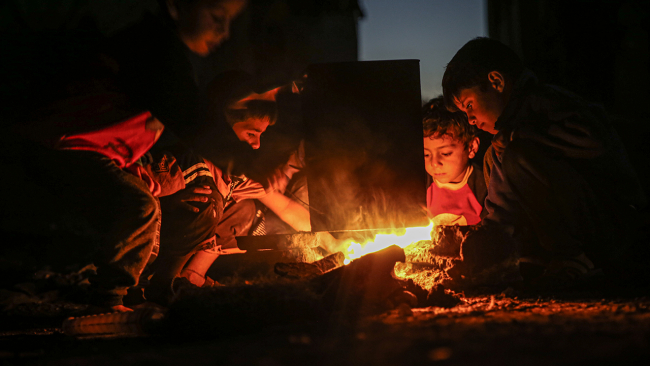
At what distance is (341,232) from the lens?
3.52m

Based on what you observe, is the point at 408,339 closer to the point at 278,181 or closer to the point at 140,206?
the point at 140,206

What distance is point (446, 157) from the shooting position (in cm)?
352

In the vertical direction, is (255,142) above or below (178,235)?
above

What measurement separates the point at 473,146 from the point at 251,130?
6.81 feet

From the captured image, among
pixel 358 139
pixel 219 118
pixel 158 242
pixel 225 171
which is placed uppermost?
pixel 219 118

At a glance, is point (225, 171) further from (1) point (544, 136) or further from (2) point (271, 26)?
(1) point (544, 136)

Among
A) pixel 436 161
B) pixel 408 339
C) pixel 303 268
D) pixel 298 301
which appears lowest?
pixel 303 268

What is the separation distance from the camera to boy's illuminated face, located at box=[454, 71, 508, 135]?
11.1 feet

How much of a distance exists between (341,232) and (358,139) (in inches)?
34.3

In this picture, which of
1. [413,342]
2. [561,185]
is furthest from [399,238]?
[413,342]

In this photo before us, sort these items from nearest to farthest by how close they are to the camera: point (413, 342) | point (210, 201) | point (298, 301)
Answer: point (413, 342)
point (298, 301)
point (210, 201)

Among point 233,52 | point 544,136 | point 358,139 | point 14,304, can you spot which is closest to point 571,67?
point 544,136

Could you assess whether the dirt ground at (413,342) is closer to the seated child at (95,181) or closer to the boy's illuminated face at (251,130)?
the seated child at (95,181)

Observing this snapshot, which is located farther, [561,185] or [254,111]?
[254,111]
